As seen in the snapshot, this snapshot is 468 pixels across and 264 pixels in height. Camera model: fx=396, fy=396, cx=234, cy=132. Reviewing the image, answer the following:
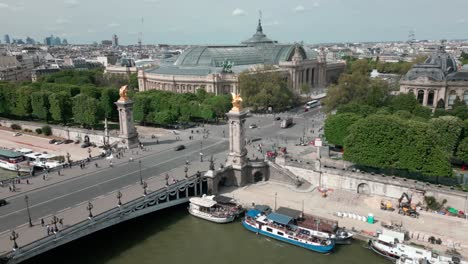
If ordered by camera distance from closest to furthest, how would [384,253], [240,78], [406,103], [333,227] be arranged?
[384,253] → [333,227] → [406,103] → [240,78]

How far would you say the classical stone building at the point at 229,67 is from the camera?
136 meters

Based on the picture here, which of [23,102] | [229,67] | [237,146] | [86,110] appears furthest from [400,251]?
[229,67]

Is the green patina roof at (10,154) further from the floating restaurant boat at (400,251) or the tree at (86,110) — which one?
the floating restaurant boat at (400,251)

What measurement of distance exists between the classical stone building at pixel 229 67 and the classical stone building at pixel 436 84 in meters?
44.4

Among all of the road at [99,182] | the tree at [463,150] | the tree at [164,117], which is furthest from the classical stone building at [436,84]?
the tree at [164,117]

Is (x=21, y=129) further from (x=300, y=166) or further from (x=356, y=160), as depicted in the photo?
(x=356, y=160)

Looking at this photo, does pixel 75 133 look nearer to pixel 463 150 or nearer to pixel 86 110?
pixel 86 110

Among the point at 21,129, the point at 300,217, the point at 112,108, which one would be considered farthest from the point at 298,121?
the point at 21,129

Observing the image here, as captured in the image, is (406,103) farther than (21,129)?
No

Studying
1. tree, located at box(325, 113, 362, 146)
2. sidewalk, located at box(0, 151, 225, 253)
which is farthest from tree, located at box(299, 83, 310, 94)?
sidewalk, located at box(0, 151, 225, 253)

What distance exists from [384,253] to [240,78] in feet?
288

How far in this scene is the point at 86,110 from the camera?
3853 inches

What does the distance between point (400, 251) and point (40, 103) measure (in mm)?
93933

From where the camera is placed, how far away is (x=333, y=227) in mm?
48750
